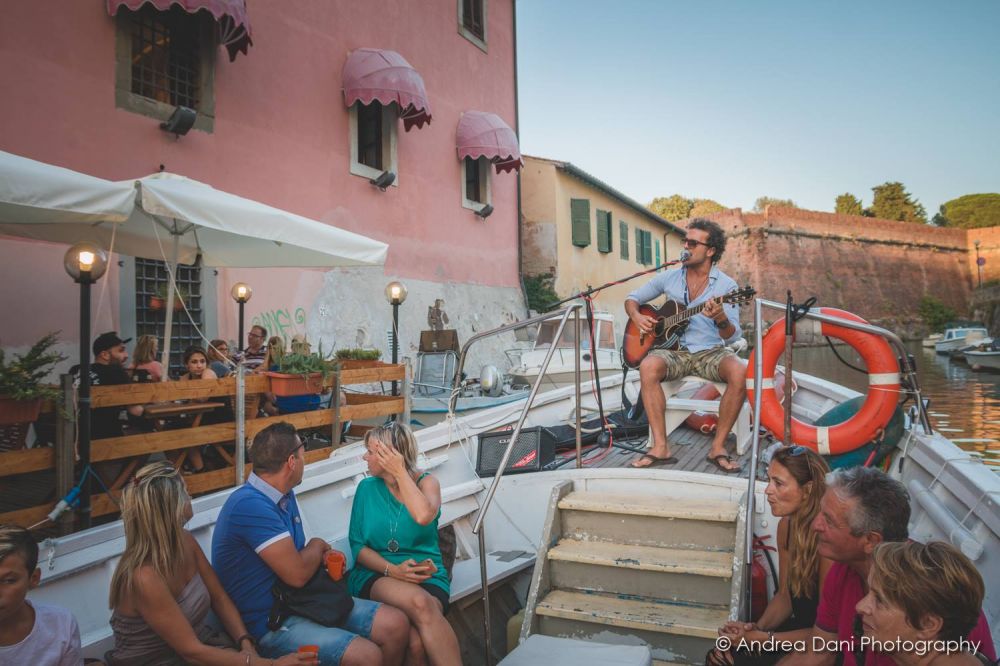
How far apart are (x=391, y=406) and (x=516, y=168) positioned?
995 centimetres

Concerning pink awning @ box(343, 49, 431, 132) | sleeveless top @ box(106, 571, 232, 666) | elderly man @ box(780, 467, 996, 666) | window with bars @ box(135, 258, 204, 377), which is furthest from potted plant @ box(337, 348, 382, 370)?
pink awning @ box(343, 49, 431, 132)

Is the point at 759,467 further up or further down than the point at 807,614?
further up

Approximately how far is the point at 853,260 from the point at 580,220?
31715 millimetres

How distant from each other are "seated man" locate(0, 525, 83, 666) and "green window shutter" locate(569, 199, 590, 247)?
17.2 meters

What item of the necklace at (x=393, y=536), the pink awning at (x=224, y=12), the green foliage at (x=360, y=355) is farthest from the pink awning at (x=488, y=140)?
the necklace at (x=393, y=536)

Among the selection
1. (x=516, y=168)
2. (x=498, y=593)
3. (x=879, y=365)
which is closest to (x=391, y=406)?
(x=498, y=593)

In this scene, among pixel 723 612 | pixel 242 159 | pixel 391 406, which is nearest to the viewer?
pixel 723 612

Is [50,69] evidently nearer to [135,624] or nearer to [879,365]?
[135,624]

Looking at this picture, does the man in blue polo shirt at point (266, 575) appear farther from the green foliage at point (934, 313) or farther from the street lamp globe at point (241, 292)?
the green foliage at point (934, 313)

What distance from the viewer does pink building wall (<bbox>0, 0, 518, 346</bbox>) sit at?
23.3 feet

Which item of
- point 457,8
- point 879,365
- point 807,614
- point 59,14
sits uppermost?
point 457,8

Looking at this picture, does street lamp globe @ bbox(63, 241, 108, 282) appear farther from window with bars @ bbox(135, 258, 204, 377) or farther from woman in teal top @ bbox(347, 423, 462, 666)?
window with bars @ bbox(135, 258, 204, 377)

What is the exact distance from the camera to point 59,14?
7215 mm

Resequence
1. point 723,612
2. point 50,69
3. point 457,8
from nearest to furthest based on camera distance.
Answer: point 723,612, point 50,69, point 457,8
